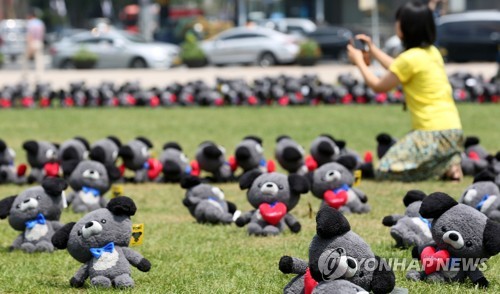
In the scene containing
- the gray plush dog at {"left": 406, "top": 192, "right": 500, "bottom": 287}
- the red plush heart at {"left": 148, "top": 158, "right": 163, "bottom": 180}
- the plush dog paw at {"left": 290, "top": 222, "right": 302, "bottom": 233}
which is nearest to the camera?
the gray plush dog at {"left": 406, "top": 192, "right": 500, "bottom": 287}

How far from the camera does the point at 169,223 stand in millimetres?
8336

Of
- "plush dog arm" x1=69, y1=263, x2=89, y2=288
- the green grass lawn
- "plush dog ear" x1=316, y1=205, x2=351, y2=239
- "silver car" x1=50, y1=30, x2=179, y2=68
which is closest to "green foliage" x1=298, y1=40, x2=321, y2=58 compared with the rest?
"silver car" x1=50, y1=30, x2=179, y2=68

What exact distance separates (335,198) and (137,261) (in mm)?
2702

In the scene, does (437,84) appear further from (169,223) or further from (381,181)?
(169,223)

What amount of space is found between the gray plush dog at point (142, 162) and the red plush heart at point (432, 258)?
4.86 metres

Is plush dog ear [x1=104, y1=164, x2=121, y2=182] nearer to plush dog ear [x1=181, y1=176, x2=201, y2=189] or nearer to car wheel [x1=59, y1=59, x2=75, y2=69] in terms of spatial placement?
plush dog ear [x1=181, y1=176, x2=201, y2=189]

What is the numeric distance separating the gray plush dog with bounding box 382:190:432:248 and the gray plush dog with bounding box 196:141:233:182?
11.0 feet

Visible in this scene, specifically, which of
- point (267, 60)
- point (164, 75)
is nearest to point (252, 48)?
point (267, 60)

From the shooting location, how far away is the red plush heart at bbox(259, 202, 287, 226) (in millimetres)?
7484

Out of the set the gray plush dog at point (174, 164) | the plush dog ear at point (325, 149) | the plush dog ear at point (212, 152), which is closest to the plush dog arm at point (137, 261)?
the plush dog ear at point (325, 149)

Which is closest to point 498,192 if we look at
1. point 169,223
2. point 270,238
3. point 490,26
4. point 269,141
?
point 270,238

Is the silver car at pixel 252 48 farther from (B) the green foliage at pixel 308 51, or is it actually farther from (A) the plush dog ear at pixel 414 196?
(A) the plush dog ear at pixel 414 196

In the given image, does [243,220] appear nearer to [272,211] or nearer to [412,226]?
[272,211]

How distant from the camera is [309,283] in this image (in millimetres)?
5133
